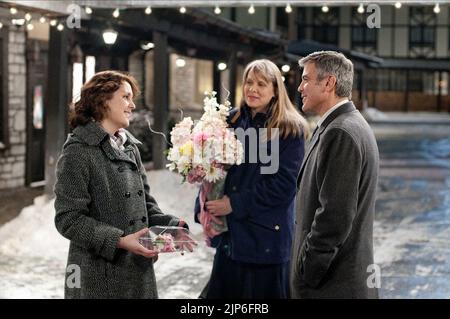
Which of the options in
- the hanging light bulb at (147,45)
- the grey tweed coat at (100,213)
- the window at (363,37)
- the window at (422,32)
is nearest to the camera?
the grey tweed coat at (100,213)

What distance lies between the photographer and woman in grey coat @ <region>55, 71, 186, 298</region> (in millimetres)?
3805

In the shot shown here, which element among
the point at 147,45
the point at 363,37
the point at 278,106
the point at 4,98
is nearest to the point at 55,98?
the point at 4,98

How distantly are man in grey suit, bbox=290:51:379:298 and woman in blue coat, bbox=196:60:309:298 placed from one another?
0.99 metres

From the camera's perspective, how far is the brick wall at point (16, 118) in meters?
13.7

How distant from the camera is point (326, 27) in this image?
59125 millimetres

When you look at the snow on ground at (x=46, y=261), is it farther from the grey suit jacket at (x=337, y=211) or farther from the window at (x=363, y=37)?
the window at (x=363, y=37)

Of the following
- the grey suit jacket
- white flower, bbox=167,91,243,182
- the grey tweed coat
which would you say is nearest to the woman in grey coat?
the grey tweed coat

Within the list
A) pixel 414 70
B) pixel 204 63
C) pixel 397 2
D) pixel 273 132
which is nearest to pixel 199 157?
pixel 273 132

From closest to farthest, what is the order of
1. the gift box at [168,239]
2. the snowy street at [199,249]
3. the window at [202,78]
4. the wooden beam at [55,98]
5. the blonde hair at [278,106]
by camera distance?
the gift box at [168,239]
the blonde hair at [278,106]
the snowy street at [199,249]
the wooden beam at [55,98]
the window at [202,78]

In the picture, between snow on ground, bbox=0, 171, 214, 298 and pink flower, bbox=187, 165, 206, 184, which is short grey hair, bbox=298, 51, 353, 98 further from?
snow on ground, bbox=0, 171, 214, 298

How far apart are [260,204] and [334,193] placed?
151cm

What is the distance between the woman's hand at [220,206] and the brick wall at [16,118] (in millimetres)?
9142

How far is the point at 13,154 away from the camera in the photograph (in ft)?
45.4

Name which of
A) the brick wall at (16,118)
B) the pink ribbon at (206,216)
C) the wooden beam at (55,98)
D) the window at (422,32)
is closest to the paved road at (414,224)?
the pink ribbon at (206,216)
